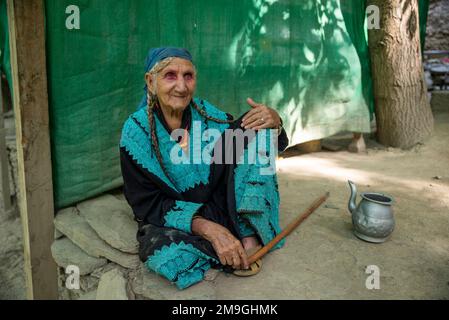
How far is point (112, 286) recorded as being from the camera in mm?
2029

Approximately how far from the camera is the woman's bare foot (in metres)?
2.12

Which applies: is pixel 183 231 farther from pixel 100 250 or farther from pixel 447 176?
pixel 447 176

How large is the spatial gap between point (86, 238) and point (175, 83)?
116 cm

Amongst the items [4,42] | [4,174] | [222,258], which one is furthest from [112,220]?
[4,174]

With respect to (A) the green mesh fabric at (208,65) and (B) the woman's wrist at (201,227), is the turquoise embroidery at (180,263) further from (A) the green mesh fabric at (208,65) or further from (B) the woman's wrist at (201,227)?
(A) the green mesh fabric at (208,65)

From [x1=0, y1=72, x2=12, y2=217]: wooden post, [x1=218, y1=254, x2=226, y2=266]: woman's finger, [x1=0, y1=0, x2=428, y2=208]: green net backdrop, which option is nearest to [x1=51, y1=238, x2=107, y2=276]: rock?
[x1=0, y1=0, x2=428, y2=208]: green net backdrop

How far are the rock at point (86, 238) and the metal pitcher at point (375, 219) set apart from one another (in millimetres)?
1347

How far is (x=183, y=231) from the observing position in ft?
6.54

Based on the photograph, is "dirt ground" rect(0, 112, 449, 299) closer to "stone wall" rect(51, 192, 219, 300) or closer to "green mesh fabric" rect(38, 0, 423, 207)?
"stone wall" rect(51, 192, 219, 300)

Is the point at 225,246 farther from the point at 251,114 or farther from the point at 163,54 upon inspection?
the point at 163,54

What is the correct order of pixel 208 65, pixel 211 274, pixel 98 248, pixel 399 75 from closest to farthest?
pixel 211 274 → pixel 98 248 → pixel 208 65 → pixel 399 75

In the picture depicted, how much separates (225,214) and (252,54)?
6.69 feet

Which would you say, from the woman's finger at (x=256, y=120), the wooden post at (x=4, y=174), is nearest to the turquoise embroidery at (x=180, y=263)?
Result: the woman's finger at (x=256, y=120)

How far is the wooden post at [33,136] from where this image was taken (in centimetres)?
230
